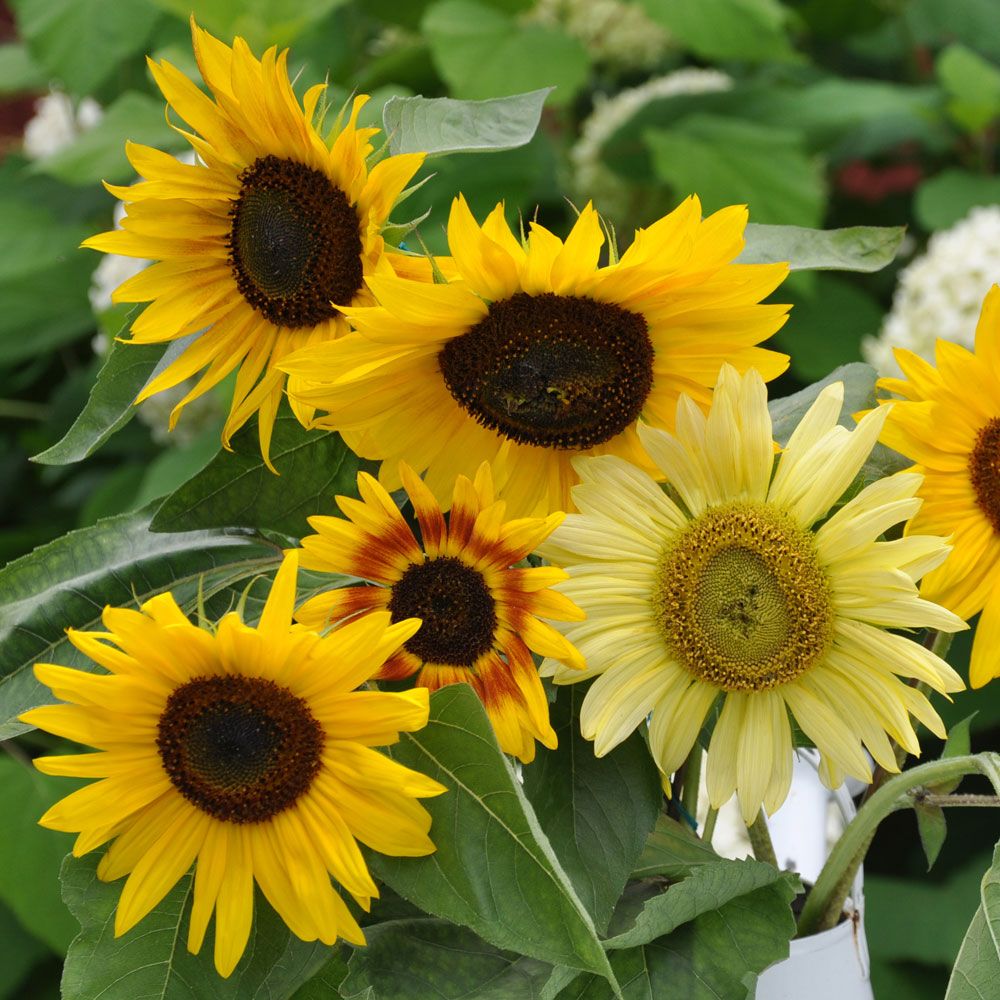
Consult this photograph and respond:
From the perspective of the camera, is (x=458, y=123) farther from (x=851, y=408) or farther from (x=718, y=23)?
(x=718, y=23)

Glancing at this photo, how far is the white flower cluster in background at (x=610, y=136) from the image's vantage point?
3.21 ft

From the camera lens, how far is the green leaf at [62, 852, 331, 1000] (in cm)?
28

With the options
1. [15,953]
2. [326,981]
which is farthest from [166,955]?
[15,953]

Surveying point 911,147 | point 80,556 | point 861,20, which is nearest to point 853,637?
point 80,556

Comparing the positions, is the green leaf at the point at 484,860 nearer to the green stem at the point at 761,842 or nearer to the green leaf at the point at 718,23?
the green stem at the point at 761,842

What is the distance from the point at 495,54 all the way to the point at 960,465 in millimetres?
639

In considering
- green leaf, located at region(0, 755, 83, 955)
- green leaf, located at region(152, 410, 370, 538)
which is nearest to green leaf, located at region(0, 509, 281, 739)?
green leaf, located at region(152, 410, 370, 538)

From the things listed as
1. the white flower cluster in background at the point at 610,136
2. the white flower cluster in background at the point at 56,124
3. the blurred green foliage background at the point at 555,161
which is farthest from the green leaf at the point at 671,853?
the white flower cluster in background at the point at 56,124

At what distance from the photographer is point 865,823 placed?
12.6 inches

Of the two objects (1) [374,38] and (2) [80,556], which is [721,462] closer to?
(2) [80,556]

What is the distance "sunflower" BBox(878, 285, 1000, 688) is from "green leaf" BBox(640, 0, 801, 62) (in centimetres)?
61

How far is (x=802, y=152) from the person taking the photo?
0.93 meters

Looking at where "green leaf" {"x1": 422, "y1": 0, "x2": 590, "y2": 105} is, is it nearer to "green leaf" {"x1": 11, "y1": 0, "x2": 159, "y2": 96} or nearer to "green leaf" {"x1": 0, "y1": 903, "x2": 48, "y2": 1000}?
"green leaf" {"x1": 11, "y1": 0, "x2": 159, "y2": 96}

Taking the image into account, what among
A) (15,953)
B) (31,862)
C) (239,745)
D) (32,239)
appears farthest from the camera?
(32,239)
